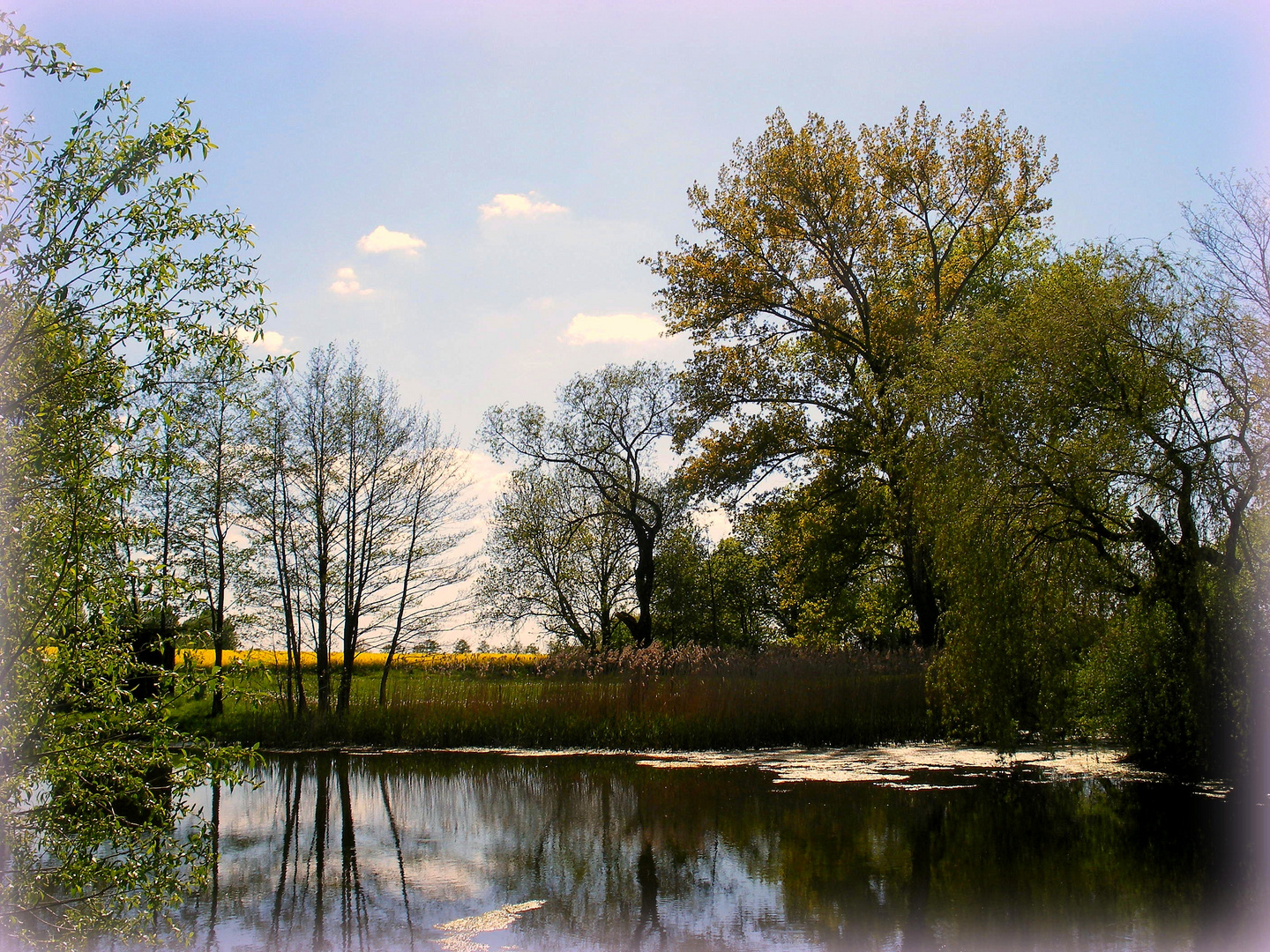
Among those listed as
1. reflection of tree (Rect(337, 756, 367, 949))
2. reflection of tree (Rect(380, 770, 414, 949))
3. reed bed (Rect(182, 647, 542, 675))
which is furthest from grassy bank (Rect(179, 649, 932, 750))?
reflection of tree (Rect(337, 756, 367, 949))

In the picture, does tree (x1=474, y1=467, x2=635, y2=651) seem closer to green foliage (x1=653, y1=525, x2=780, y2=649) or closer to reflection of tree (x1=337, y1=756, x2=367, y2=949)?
green foliage (x1=653, y1=525, x2=780, y2=649)

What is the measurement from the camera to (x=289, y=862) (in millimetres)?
7824

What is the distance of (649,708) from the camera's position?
14.5 meters

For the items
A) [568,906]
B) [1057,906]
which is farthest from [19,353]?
[1057,906]

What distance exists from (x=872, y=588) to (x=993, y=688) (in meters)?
14.8

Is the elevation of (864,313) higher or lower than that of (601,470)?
higher

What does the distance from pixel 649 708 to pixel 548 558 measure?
18674 millimetres

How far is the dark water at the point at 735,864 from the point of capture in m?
5.76

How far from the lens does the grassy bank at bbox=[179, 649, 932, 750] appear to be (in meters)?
14.4

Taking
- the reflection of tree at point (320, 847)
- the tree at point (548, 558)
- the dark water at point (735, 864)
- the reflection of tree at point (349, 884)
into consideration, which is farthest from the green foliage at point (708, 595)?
the reflection of tree at point (349, 884)

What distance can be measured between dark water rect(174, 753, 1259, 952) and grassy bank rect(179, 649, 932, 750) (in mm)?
2622

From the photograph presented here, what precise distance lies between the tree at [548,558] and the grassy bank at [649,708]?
15.0 m

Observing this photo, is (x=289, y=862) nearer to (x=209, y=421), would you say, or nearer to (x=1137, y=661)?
(x=1137, y=661)

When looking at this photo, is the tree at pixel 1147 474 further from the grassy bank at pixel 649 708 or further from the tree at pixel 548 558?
the tree at pixel 548 558
